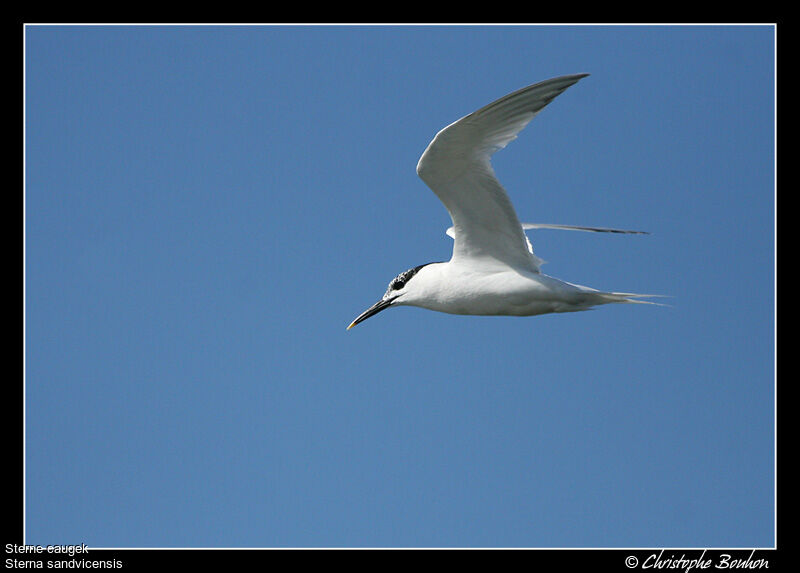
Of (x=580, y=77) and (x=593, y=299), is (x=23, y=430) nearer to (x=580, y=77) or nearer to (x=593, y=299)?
(x=593, y=299)

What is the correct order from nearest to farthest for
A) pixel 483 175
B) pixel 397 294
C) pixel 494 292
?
pixel 483 175, pixel 494 292, pixel 397 294

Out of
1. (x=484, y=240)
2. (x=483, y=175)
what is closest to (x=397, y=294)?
(x=484, y=240)

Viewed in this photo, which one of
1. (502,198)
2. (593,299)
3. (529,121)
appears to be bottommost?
(593,299)

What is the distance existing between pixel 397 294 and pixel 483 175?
7.12ft

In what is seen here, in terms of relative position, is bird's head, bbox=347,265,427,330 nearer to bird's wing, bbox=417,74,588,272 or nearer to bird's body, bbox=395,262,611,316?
bird's body, bbox=395,262,611,316

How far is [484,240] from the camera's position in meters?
8.29

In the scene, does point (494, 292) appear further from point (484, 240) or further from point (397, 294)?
point (397, 294)

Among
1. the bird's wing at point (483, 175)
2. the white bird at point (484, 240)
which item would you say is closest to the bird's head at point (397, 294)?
the white bird at point (484, 240)

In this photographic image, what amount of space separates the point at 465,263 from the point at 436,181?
1099 mm

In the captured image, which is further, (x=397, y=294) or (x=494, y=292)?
(x=397, y=294)

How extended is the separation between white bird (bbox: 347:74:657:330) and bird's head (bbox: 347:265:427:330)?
22 millimetres

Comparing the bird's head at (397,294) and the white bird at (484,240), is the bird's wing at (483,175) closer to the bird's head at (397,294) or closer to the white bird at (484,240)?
the white bird at (484,240)

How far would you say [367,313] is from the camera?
9.57 m
